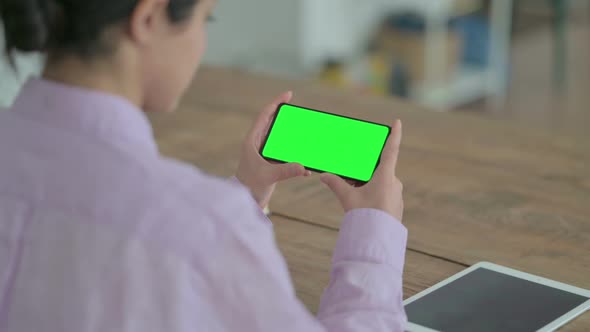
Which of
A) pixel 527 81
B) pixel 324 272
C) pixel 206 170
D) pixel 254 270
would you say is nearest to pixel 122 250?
pixel 254 270

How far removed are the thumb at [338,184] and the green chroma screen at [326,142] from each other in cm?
7

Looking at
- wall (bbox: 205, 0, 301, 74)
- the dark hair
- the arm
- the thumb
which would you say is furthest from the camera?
wall (bbox: 205, 0, 301, 74)

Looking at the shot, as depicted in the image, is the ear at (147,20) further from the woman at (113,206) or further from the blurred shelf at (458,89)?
the blurred shelf at (458,89)

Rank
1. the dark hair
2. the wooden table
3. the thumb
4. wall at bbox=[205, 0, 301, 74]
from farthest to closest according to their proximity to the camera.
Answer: wall at bbox=[205, 0, 301, 74]
the wooden table
the thumb
the dark hair

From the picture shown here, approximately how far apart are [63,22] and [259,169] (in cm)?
46

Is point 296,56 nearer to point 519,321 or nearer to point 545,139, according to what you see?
point 545,139

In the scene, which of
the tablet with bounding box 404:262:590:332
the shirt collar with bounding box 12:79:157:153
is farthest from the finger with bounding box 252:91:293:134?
the shirt collar with bounding box 12:79:157:153

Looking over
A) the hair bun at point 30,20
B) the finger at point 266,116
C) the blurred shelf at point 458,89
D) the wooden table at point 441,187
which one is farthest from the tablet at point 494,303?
the blurred shelf at point 458,89

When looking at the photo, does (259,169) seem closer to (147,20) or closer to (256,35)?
(147,20)

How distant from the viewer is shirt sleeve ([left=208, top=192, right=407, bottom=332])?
0.90 m

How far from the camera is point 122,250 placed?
89cm

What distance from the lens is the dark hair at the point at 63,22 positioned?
2.88 feet

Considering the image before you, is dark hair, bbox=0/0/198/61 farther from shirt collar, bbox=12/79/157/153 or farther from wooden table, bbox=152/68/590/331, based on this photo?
wooden table, bbox=152/68/590/331

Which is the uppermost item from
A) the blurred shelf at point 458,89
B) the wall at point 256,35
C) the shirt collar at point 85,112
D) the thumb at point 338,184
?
the shirt collar at point 85,112
